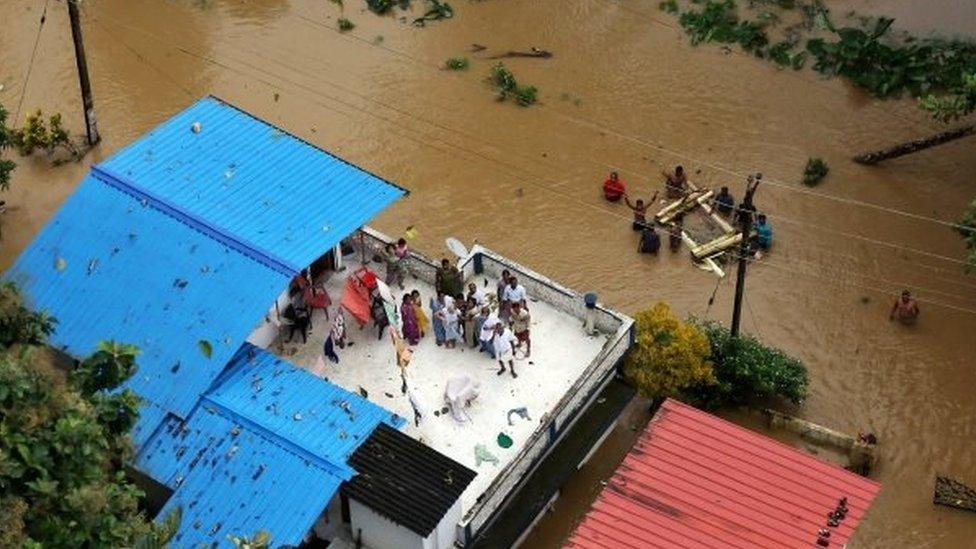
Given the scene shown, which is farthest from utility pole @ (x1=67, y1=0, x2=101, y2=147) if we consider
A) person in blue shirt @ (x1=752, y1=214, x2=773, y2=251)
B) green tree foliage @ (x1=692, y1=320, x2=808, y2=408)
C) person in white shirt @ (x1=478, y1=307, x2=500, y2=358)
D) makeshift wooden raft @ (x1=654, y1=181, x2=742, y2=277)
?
person in blue shirt @ (x1=752, y1=214, x2=773, y2=251)

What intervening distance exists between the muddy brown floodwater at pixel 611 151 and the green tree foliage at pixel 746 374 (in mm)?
725

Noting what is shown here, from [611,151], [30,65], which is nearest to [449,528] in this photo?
[611,151]

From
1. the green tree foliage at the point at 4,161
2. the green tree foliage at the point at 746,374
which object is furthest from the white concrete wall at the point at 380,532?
the green tree foliage at the point at 4,161

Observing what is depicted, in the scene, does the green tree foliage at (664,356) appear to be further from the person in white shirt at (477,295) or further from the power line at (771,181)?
the power line at (771,181)

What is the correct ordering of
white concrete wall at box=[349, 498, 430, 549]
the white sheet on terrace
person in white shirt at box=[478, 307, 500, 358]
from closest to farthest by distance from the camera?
white concrete wall at box=[349, 498, 430, 549] < the white sheet on terrace < person in white shirt at box=[478, 307, 500, 358]

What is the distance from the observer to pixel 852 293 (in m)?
22.4

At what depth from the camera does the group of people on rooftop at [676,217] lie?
23.1m

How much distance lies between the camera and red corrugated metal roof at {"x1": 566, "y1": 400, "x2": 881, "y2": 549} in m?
14.8

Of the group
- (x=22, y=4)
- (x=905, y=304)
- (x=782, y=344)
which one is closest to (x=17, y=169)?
(x=22, y=4)

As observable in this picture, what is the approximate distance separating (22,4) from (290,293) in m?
14.4

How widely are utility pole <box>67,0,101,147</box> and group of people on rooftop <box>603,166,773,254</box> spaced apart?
9.96 m

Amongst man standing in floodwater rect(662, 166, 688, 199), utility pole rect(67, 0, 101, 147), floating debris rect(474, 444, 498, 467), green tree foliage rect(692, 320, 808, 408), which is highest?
man standing in floodwater rect(662, 166, 688, 199)

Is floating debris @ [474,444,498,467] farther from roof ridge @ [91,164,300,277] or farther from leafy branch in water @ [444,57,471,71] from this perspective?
leafy branch in water @ [444,57,471,71]

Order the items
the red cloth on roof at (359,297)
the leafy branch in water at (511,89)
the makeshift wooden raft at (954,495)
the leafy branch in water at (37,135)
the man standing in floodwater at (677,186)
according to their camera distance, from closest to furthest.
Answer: the red cloth on roof at (359,297), the makeshift wooden raft at (954,495), the man standing in floodwater at (677,186), the leafy branch in water at (37,135), the leafy branch in water at (511,89)
